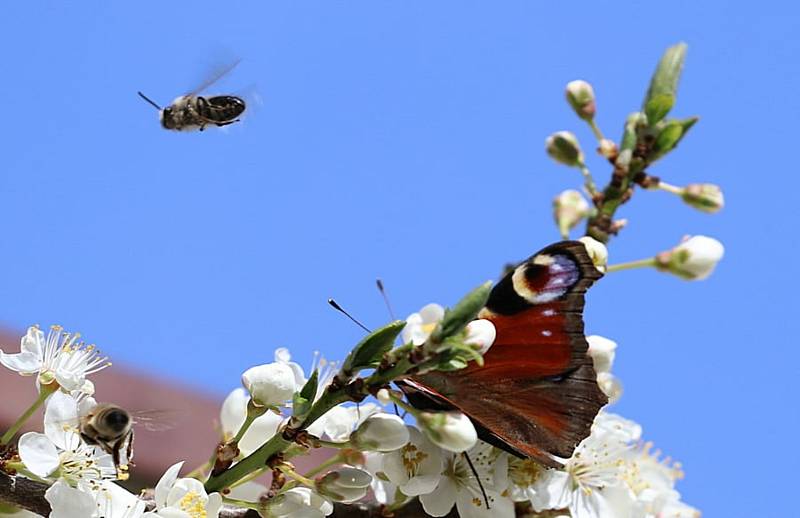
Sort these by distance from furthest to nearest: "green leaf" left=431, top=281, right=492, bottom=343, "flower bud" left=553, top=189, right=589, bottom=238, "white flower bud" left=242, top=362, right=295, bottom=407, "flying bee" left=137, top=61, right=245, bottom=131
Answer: "flying bee" left=137, top=61, right=245, bottom=131 → "flower bud" left=553, top=189, right=589, bottom=238 → "white flower bud" left=242, top=362, right=295, bottom=407 → "green leaf" left=431, top=281, right=492, bottom=343

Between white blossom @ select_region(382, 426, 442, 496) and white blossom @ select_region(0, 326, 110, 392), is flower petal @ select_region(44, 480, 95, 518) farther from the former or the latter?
white blossom @ select_region(382, 426, 442, 496)

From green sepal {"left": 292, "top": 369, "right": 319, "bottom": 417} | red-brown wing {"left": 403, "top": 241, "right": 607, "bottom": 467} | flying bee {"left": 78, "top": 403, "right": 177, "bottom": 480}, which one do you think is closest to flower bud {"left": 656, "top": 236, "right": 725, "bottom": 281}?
red-brown wing {"left": 403, "top": 241, "right": 607, "bottom": 467}

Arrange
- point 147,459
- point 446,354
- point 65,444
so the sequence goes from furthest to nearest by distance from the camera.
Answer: point 147,459, point 65,444, point 446,354

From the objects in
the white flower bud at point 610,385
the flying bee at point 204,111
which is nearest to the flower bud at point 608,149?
the white flower bud at point 610,385

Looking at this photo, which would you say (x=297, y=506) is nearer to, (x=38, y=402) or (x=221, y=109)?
(x=38, y=402)

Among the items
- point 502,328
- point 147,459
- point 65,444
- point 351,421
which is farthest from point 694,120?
point 147,459

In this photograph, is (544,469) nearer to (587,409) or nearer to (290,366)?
(587,409)

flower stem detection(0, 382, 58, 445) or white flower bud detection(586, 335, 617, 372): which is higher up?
white flower bud detection(586, 335, 617, 372)

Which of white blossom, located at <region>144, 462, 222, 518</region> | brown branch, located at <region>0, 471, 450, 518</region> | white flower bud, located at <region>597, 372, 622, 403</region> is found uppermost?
white flower bud, located at <region>597, 372, 622, 403</region>
